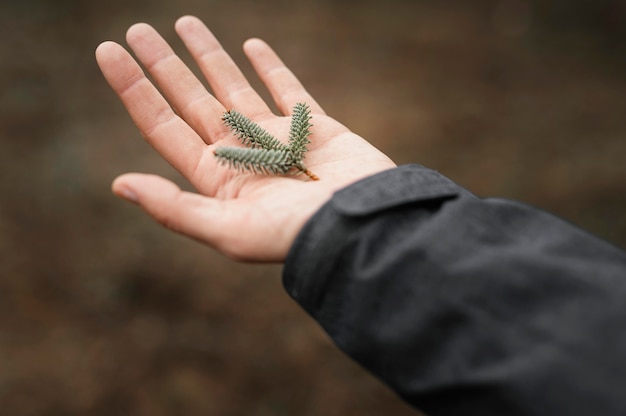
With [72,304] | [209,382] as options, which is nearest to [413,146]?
[209,382]

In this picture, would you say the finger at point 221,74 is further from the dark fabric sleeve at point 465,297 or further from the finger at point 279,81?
the dark fabric sleeve at point 465,297

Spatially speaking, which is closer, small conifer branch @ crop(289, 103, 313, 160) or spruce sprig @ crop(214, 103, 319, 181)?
spruce sprig @ crop(214, 103, 319, 181)

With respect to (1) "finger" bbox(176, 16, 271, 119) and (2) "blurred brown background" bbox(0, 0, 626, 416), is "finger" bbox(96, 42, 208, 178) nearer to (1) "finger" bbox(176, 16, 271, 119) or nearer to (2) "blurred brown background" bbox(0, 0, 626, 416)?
(1) "finger" bbox(176, 16, 271, 119)

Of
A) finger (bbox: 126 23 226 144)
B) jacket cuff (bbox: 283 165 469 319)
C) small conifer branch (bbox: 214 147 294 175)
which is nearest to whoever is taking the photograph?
jacket cuff (bbox: 283 165 469 319)

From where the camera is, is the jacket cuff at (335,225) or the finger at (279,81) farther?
the finger at (279,81)

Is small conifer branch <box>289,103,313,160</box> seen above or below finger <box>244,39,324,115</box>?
below

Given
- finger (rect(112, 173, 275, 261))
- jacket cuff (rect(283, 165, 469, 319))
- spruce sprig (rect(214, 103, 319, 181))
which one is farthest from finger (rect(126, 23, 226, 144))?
jacket cuff (rect(283, 165, 469, 319))

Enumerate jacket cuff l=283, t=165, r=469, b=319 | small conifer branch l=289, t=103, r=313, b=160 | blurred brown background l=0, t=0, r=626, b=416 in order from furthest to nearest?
blurred brown background l=0, t=0, r=626, b=416 < small conifer branch l=289, t=103, r=313, b=160 < jacket cuff l=283, t=165, r=469, b=319

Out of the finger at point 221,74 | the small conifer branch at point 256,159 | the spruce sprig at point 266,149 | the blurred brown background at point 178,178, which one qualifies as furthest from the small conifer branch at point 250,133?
the blurred brown background at point 178,178
